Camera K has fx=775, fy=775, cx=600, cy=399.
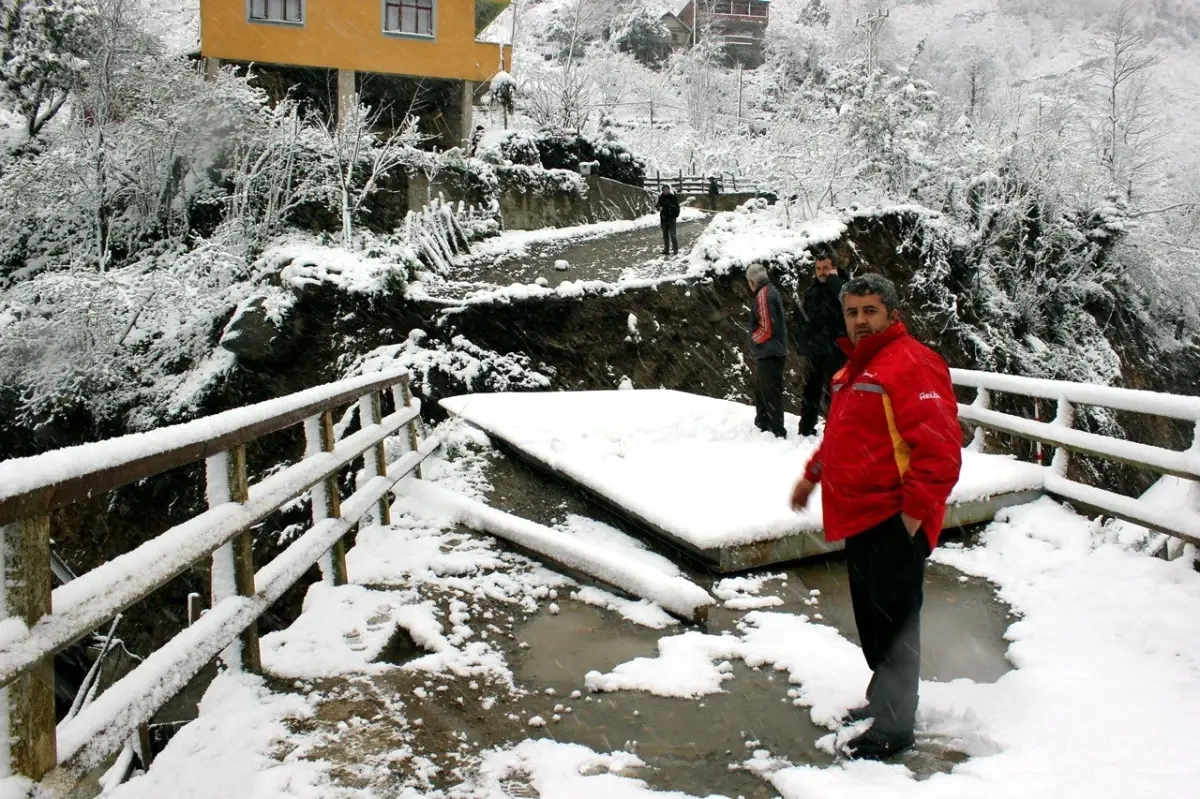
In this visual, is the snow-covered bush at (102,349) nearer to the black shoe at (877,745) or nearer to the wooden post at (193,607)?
the wooden post at (193,607)

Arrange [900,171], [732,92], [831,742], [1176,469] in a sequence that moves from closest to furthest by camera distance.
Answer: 1. [831,742]
2. [1176,469]
3. [900,171]
4. [732,92]

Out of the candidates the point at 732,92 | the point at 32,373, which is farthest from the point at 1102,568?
the point at 732,92

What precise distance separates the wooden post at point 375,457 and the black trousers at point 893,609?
339cm

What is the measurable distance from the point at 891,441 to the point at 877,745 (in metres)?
1.14

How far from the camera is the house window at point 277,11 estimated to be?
22.0 meters

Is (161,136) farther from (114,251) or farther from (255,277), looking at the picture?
(255,277)

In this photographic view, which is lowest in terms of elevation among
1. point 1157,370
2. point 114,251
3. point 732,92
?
point 1157,370

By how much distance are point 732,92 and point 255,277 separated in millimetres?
52540

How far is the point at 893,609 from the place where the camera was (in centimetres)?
297

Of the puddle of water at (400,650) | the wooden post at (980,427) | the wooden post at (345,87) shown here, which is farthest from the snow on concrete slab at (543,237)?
the puddle of water at (400,650)

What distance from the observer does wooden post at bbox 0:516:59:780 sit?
191 centimetres

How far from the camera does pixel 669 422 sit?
8.16m

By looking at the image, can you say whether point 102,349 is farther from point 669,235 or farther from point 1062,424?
point 1062,424

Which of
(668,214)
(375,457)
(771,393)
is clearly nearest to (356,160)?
(668,214)
